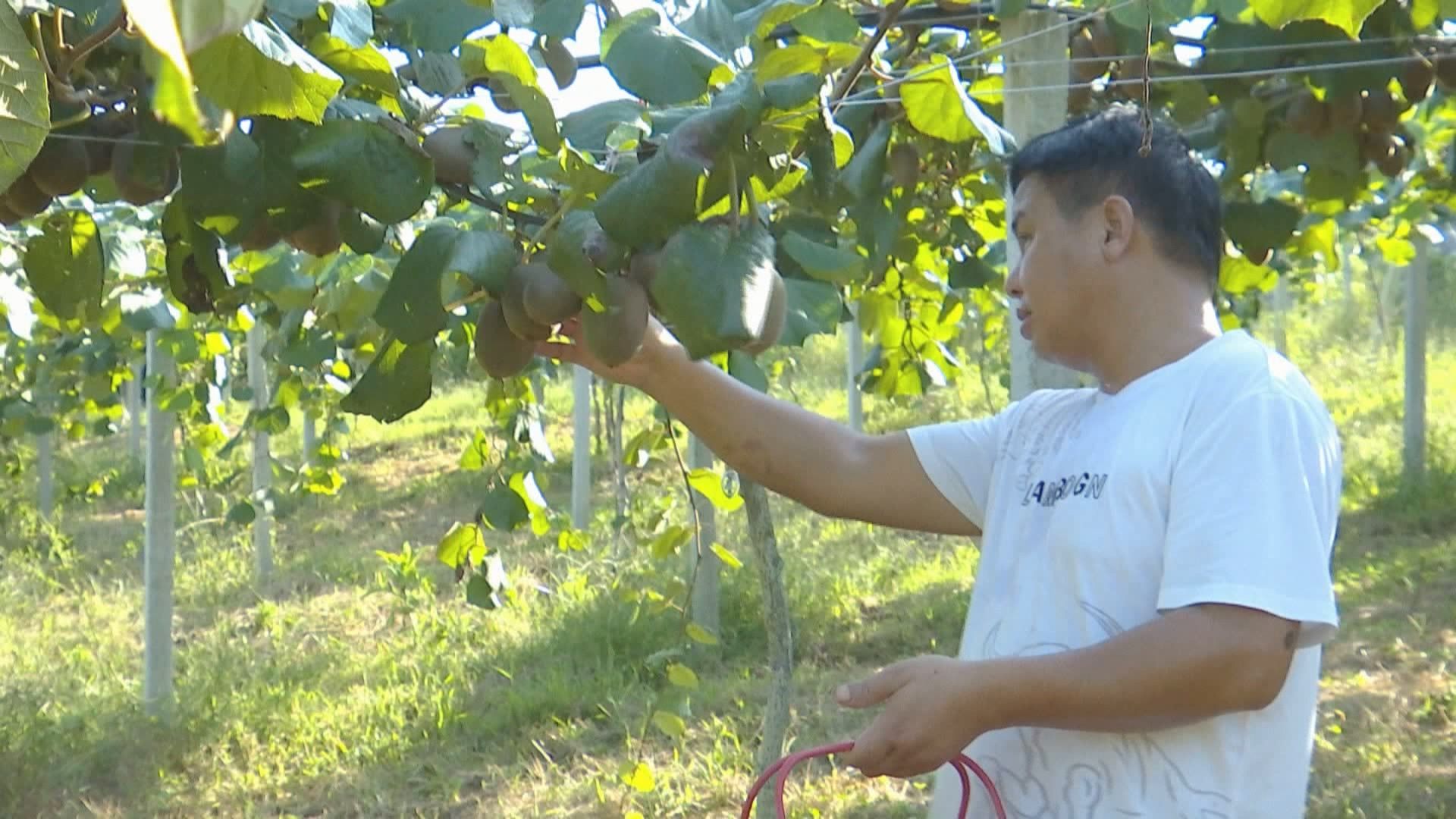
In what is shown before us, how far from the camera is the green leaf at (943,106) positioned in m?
1.07

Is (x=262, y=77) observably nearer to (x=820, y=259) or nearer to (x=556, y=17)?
(x=556, y=17)

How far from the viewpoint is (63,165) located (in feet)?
3.60

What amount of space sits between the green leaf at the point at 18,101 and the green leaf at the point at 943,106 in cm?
65

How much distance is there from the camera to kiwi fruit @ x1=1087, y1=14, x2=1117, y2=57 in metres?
1.99

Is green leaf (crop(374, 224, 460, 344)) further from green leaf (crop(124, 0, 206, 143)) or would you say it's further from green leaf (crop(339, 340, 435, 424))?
green leaf (crop(124, 0, 206, 143))

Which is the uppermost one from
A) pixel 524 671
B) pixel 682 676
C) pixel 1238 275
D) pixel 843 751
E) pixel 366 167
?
pixel 1238 275

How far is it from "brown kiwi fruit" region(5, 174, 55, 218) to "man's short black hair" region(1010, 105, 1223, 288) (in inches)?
33.7

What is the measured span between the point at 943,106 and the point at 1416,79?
138cm

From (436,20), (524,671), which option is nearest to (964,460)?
(436,20)

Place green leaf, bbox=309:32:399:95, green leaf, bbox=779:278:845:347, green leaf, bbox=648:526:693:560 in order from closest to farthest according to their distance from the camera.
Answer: green leaf, bbox=309:32:399:95, green leaf, bbox=779:278:845:347, green leaf, bbox=648:526:693:560

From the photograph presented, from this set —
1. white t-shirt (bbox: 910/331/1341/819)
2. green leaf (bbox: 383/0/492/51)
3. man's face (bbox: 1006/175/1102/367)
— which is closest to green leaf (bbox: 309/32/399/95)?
green leaf (bbox: 383/0/492/51)

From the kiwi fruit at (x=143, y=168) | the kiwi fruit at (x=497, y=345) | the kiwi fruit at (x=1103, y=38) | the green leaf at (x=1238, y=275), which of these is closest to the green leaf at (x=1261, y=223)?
the kiwi fruit at (x=1103, y=38)

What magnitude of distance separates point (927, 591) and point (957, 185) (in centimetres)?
277

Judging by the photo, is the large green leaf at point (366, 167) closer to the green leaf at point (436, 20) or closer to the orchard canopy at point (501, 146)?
the orchard canopy at point (501, 146)
